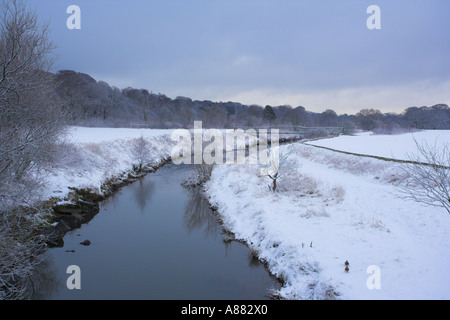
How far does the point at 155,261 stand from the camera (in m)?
10.3

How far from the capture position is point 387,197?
40.9 ft

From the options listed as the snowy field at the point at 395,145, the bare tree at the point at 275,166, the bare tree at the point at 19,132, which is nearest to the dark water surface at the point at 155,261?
the bare tree at the point at 19,132

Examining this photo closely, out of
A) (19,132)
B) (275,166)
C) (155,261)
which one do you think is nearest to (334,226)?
(275,166)

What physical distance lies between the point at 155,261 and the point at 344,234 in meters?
7.30

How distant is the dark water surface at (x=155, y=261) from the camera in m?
8.52

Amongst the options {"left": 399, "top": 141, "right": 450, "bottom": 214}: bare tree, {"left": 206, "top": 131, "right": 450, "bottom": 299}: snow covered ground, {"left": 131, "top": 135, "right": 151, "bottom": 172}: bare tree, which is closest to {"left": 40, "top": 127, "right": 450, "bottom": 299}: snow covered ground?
{"left": 206, "top": 131, "right": 450, "bottom": 299}: snow covered ground

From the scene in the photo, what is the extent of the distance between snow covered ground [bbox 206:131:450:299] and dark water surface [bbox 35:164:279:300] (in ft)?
3.38

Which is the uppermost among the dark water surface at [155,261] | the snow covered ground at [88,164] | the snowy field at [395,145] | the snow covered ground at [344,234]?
the snowy field at [395,145]

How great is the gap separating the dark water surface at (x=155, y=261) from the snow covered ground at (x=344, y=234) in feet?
3.38

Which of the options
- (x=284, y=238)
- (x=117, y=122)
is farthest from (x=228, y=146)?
(x=284, y=238)

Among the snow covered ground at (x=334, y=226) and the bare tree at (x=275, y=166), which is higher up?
the bare tree at (x=275, y=166)

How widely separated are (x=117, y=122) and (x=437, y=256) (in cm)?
5541

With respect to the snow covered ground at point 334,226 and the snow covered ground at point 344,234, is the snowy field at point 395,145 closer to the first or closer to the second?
the snow covered ground at point 334,226

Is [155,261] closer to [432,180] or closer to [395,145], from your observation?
[432,180]
